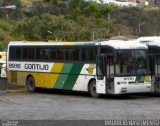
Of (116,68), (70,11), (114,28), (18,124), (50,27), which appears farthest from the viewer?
(70,11)

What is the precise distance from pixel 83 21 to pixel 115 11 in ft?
90.3

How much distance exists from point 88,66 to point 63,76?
2.30m

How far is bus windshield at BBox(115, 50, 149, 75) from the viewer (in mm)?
26109

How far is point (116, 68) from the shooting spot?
26.0 meters

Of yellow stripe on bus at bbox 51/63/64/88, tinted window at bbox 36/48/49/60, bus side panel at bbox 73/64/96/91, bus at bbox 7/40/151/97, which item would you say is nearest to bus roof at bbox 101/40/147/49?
bus at bbox 7/40/151/97

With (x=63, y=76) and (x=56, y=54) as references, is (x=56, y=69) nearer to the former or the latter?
(x=63, y=76)

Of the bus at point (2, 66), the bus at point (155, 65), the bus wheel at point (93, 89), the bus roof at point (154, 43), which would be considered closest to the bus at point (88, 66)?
the bus wheel at point (93, 89)

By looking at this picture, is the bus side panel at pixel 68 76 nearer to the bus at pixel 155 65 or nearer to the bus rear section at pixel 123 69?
the bus rear section at pixel 123 69

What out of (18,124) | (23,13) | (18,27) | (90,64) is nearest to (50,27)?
(18,27)

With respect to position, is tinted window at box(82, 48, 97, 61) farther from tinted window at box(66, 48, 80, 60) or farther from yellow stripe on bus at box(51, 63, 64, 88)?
yellow stripe on bus at box(51, 63, 64, 88)

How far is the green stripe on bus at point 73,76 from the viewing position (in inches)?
1105

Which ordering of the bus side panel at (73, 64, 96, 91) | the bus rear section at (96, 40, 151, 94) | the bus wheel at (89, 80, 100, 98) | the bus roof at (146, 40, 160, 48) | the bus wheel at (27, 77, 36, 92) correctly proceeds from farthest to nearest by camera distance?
the bus wheel at (27, 77, 36, 92) → the bus roof at (146, 40, 160, 48) → the bus wheel at (89, 80, 100, 98) → the bus side panel at (73, 64, 96, 91) → the bus rear section at (96, 40, 151, 94)

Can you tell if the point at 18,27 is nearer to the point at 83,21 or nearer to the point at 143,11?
the point at 83,21

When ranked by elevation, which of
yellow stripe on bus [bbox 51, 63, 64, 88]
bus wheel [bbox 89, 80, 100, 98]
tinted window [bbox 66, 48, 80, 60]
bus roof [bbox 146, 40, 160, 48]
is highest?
bus roof [bbox 146, 40, 160, 48]
